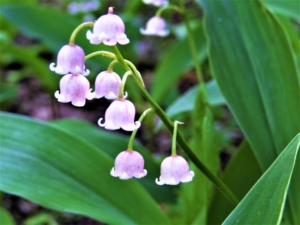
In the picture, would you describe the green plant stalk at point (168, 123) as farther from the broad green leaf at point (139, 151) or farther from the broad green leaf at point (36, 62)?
the broad green leaf at point (36, 62)

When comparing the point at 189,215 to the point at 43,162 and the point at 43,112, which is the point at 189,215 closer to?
the point at 43,162

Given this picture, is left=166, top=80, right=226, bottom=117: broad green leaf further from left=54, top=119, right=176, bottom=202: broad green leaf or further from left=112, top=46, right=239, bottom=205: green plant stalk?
→ left=112, top=46, right=239, bottom=205: green plant stalk

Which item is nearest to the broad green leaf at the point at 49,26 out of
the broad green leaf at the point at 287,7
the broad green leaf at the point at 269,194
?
the broad green leaf at the point at 287,7

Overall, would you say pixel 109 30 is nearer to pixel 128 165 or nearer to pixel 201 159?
pixel 128 165

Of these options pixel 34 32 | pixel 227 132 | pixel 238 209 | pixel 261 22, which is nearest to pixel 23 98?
pixel 34 32

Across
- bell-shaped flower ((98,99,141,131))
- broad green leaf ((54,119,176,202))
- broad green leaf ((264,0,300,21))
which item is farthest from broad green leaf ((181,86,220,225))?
broad green leaf ((264,0,300,21))

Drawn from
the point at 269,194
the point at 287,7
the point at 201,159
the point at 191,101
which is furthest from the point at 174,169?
the point at 287,7
